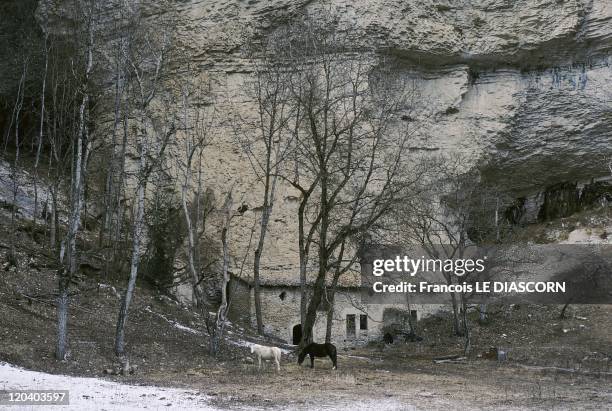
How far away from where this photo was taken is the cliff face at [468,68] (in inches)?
1157

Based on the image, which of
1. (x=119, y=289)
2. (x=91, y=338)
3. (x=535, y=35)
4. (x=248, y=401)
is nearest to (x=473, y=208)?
(x=535, y=35)

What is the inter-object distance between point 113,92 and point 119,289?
873 centimetres

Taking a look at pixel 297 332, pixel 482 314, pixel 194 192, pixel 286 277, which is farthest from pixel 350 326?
pixel 194 192

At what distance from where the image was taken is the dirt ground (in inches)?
444

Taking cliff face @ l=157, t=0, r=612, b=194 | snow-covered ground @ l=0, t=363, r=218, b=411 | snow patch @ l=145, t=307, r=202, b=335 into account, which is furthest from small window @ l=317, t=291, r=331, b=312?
cliff face @ l=157, t=0, r=612, b=194

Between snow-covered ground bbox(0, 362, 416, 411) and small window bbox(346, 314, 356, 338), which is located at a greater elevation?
small window bbox(346, 314, 356, 338)

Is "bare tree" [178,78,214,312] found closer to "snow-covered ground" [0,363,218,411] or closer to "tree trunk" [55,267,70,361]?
"tree trunk" [55,267,70,361]

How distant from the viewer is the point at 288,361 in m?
17.8

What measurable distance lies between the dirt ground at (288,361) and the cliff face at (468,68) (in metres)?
8.63

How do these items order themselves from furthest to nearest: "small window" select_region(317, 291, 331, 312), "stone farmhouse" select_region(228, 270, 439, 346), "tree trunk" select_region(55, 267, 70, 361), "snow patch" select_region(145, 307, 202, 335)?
1. "stone farmhouse" select_region(228, 270, 439, 346)
2. "snow patch" select_region(145, 307, 202, 335)
3. "small window" select_region(317, 291, 331, 312)
4. "tree trunk" select_region(55, 267, 70, 361)

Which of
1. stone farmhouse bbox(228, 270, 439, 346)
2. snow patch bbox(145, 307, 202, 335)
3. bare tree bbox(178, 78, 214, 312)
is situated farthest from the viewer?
stone farmhouse bbox(228, 270, 439, 346)

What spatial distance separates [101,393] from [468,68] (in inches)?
989

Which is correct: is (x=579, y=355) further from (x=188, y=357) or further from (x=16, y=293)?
(x=16, y=293)

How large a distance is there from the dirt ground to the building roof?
132 inches
